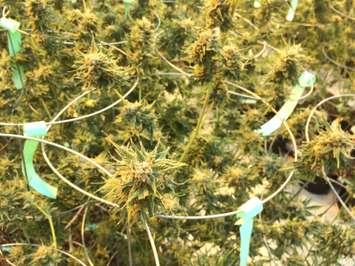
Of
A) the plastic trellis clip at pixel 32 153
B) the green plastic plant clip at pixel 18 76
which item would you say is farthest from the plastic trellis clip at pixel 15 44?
the plastic trellis clip at pixel 32 153

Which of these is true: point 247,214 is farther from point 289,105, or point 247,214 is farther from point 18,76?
point 18,76

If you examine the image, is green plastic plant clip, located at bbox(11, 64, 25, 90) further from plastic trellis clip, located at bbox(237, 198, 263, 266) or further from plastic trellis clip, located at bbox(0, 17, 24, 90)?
plastic trellis clip, located at bbox(237, 198, 263, 266)

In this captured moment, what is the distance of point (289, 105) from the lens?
31.1 inches

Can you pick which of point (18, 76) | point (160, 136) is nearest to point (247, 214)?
point (160, 136)

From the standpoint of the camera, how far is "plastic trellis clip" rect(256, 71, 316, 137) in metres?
0.78

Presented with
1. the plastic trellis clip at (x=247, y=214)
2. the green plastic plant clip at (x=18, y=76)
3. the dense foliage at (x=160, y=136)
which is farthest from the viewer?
the green plastic plant clip at (x=18, y=76)

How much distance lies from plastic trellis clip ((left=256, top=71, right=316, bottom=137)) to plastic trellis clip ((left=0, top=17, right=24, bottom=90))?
15.3 inches

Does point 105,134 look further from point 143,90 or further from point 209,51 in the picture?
point 209,51

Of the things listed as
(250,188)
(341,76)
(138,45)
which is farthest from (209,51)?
(341,76)

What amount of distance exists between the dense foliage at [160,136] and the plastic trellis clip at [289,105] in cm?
2

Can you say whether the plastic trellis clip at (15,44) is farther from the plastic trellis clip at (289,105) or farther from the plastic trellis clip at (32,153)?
the plastic trellis clip at (289,105)

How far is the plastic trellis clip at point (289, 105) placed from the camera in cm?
78

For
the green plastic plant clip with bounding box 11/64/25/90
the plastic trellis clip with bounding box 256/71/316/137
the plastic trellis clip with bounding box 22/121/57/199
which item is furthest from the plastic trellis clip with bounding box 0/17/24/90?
the plastic trellis clip with bounding box 256/71/316/137

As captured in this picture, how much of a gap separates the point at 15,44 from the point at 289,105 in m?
0.43
